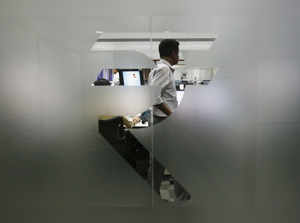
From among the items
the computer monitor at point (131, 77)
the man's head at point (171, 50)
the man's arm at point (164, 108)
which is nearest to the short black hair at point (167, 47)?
the man's head at point (171, 50)

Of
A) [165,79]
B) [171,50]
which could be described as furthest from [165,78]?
[171,50]

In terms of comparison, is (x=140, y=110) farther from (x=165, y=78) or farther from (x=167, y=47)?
(x=167, y=47)

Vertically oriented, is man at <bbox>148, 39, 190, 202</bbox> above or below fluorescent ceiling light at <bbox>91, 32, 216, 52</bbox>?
below

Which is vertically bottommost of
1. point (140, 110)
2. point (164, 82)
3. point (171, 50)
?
point (140, 110)

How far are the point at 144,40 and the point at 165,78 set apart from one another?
266 millimetres

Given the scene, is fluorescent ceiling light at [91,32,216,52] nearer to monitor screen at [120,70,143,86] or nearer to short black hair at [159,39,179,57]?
short black hair at [159,39,179,57]

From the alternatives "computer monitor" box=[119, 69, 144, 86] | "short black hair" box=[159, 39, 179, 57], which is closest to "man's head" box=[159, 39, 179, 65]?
"short black hair" box=[159, 39, 179, 57]

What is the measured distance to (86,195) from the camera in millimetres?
1698

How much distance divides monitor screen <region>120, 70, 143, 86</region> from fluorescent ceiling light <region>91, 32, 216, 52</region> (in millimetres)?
140

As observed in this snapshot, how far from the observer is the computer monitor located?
5.17ft

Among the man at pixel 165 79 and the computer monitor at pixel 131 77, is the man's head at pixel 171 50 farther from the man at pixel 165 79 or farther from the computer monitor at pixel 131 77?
the computer monitor at pixel 131 77

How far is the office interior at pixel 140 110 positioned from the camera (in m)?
1.57

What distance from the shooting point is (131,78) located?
5.20 ft

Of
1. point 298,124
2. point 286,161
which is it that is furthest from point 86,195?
point 298,124
